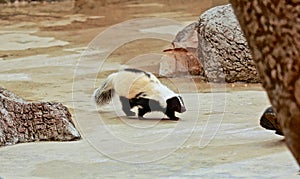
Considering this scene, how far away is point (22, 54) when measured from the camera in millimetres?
10281

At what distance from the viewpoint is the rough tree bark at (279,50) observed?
109 centimetres

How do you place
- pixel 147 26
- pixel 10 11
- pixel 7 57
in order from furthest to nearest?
pixel 10 11 < pixel 147 26 < pixel 7 57

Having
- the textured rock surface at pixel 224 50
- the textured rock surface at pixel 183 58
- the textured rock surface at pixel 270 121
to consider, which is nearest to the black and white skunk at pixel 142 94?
the textured rock surface at pixel 270 121

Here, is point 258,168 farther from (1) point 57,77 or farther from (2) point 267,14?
(1) point 57,77

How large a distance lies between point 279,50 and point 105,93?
5.63m

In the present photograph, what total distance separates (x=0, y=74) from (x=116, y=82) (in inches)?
111

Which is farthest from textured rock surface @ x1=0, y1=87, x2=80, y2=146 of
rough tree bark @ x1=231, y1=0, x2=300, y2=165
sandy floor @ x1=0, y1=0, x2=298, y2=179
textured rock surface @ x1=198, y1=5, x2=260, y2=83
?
rough tree bark @ x1=231, y1=0, x2=300, y2=165

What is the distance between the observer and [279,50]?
43.4 inches

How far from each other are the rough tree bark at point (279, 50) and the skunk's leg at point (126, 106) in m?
5.35

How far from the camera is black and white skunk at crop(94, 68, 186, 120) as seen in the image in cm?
642

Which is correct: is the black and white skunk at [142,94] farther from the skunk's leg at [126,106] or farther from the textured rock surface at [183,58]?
the textured rock surface at [183,58]

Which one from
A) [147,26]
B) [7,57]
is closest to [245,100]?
[7,57]

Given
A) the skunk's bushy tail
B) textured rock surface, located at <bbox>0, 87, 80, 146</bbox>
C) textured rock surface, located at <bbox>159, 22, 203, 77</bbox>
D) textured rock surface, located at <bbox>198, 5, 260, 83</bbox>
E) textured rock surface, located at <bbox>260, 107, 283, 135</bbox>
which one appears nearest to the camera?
textured rock surface, located at <bbox>260, 107, 283, 135</bbox>

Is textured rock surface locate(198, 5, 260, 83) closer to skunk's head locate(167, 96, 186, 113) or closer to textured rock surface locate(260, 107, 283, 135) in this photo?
skunk's head locate(167, 96, 186, 113)
